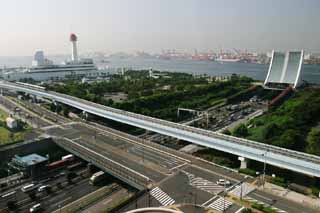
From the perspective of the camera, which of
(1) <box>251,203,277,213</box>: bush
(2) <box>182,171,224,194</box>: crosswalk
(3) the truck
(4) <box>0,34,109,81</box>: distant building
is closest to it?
(1) <box>251,203,277,213</box>: bush

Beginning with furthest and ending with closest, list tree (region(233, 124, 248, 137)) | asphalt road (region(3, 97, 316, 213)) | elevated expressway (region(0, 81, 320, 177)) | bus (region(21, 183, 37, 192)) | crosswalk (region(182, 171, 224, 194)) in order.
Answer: tree (region(233, 124, 248, 137)) < bus (region(21, 183, 37, 192)) < elevated expressway (region(0, 81, 320, 177)) < crosswalk (region(182, 171, 224, 194)) < asphalt road (region(3, 97, 316, 213))

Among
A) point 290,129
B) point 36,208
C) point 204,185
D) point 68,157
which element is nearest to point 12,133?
point 68,157

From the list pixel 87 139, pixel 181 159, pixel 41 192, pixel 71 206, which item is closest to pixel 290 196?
pixel 181 159

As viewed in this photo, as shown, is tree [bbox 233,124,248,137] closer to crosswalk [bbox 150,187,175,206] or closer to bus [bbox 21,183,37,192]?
crosswalk [bbox 150,187,175,206]

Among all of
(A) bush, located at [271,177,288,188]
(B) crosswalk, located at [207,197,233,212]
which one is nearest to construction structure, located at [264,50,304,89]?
(A) bush, located at [271,177,288,188]

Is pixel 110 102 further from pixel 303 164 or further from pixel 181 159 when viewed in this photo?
pixel 303 164

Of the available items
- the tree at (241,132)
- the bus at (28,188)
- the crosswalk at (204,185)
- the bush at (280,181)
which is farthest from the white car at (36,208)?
the tree at (241,132)

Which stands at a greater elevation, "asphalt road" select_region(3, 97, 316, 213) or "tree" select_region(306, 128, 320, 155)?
"tree" select_region(306, 128, 320, 155)

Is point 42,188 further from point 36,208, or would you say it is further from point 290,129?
point 290,129
